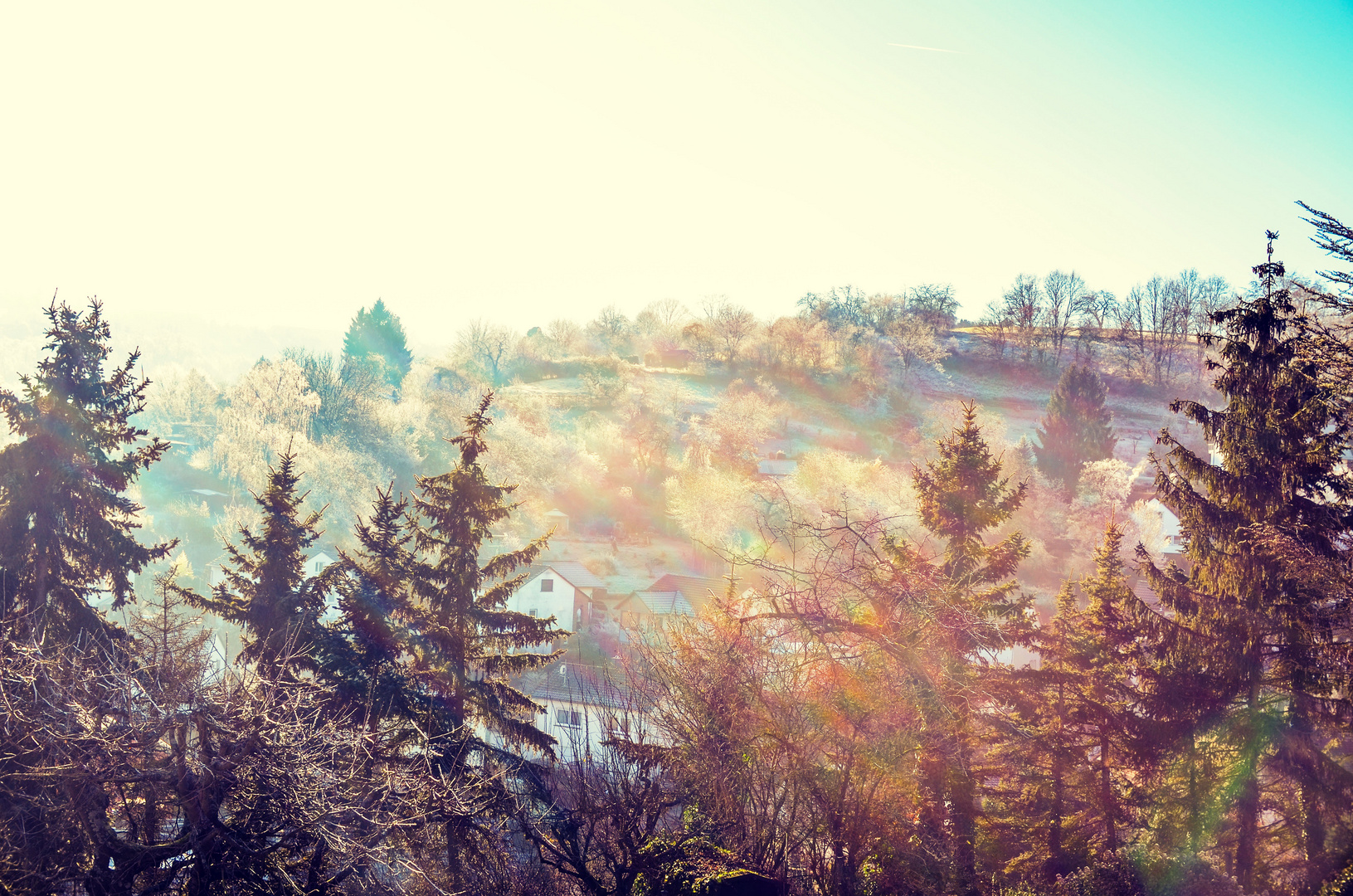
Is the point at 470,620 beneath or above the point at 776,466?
above

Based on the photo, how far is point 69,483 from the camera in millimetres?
11164

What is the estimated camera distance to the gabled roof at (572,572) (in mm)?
37156

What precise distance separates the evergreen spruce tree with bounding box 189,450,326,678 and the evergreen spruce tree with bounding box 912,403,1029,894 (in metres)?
9.12

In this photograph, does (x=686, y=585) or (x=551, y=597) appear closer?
(x=551, y=597)

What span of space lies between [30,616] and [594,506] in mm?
40256

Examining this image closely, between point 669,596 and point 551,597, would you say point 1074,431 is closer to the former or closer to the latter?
point 669,596

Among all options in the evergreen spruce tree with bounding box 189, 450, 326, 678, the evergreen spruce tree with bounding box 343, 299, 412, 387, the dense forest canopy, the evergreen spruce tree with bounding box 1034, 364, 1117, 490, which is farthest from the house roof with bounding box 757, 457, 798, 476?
the evergreen spruce tree with bounding box 189, 450, 326, 678

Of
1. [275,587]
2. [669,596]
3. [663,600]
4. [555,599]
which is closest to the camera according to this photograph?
[275,587]

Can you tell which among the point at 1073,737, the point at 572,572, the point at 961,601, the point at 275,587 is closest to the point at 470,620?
the point at 275,587

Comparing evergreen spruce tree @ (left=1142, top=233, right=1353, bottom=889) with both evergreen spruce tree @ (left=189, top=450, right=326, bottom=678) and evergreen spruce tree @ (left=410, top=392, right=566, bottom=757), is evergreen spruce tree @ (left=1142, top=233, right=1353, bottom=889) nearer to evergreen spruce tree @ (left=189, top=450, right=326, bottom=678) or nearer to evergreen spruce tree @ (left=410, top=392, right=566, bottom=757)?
evergreen spruce tree @ (left=410, top=392, right=566, bottom=757)

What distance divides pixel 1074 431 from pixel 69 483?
53300mm

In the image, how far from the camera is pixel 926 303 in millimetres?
77312

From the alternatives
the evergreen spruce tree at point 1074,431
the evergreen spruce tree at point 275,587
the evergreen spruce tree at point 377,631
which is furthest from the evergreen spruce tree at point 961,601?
the evergreen spruce tree at point 1074,431

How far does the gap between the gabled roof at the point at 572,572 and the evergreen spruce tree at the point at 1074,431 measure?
103 ft
